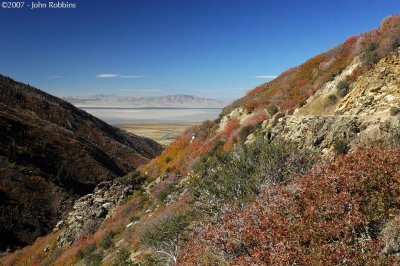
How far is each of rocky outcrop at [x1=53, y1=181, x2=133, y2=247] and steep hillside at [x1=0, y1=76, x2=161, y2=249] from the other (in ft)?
62.9

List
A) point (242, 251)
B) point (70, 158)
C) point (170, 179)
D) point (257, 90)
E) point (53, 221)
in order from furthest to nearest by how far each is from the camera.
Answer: point (70, 158)
point (53, 221)
point (257, 90)
point (170, 179)
point (242, 251)

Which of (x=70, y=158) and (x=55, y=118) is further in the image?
(x=55, y=118)

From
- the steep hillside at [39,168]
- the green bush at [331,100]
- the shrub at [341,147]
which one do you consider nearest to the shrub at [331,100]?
the green bush at [331,100]

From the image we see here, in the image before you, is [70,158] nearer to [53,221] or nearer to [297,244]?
[53,221]

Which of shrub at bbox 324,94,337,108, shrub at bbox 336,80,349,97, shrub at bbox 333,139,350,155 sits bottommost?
shrub at bbox 333,139,350,155

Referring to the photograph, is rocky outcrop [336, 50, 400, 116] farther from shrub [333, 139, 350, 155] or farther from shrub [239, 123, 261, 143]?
shrub [239, 123, 261, 143]

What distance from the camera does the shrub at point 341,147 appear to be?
1630cm

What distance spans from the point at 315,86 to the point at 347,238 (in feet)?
63.3

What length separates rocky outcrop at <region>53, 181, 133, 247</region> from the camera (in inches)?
1248

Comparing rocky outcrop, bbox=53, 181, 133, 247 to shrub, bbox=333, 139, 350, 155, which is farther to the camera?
rocky outcrop, bbox=53, 181, 133, 247

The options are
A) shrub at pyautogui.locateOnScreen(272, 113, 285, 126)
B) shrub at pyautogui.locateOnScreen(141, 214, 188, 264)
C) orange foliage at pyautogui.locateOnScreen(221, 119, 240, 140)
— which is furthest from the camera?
orange foliage at pyautogui.locateOnScreen(221, 119, 240, 140)

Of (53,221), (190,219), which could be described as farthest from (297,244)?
(53,221)

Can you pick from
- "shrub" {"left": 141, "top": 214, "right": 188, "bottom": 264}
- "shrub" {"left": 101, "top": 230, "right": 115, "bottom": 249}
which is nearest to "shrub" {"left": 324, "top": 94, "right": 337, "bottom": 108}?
"shrub" {"left": 141, "top": 214, "right": 188, "bottom": 264}

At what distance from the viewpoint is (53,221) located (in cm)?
5472
